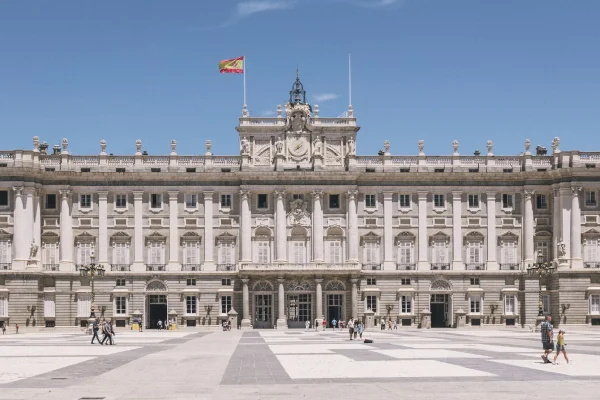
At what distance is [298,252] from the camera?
3556 inches

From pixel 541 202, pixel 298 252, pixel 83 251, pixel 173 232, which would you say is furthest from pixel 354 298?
pixel 83 251

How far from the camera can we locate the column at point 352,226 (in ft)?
294

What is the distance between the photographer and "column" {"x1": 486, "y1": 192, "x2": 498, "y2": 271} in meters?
90.1

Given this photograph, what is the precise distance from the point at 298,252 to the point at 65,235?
22204 millimetres

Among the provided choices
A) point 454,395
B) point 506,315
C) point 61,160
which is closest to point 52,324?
point 61,160

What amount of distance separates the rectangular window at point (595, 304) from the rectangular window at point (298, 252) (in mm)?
27198

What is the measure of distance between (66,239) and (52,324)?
8046 mm

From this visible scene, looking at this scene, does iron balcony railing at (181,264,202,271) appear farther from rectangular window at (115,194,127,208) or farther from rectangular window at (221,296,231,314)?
rectangular window at (115,194,127,208)

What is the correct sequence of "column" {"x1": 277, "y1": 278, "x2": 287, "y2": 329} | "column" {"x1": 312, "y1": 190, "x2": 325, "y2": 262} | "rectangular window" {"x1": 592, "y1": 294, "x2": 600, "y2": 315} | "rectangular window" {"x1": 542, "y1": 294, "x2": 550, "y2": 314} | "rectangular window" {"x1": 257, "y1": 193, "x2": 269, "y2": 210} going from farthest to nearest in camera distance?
"rectangular window" {"x1": 257, "y1": 193, "x2": 269, "y2": 210} → "column" {"x1": 312, "y1": 190, "x2": 325, "y2": 262} → "rectangular window" {"x1": 542, "y1": 294, "x2": 550, "y2": 314} → "rectangular window" {"x1": 592, "y1": 294, "x2": 600, "y2": 315} → "column" {"x1": 277, "y1": 278, "x2": 287, "y2": 329}

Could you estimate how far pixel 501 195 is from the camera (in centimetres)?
9088

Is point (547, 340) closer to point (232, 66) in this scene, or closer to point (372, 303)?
point (372, 303)

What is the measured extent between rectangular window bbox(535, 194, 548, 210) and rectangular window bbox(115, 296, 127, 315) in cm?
4070

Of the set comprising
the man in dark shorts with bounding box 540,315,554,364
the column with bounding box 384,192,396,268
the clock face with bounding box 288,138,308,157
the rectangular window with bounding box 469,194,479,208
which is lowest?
the man in dark shorts with bounding box 540,315,554,364

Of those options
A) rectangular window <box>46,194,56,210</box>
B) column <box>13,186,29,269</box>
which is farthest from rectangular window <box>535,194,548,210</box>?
column <box>13,186,29,269</box>
